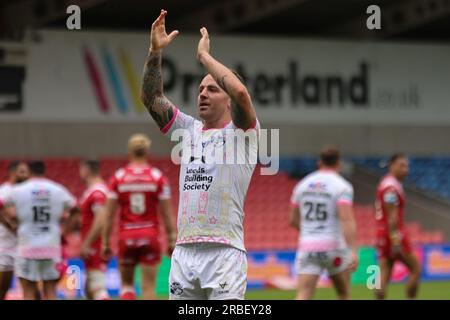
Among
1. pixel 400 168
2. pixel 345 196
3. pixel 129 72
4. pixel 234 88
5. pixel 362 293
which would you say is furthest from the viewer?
pixel 129 72

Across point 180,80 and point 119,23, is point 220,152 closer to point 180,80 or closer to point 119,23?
point 180,80

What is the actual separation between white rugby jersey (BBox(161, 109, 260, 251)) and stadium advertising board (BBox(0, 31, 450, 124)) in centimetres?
1766

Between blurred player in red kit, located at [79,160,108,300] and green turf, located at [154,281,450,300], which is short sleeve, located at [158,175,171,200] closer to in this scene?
blurred player in red kit, located at [79,160,108,300]

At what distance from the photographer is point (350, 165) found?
27375 millimetres

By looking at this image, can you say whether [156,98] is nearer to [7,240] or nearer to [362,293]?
[7,240]

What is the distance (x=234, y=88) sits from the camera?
6.33 meters

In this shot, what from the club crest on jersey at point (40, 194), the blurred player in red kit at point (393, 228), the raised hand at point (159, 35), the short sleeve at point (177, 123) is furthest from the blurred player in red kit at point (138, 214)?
the raised hand at point (159, 35)

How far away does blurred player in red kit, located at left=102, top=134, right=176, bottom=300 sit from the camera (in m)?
12.3

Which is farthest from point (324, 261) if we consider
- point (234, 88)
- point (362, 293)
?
point (362, 293)

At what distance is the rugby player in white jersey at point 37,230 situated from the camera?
12.2 meters

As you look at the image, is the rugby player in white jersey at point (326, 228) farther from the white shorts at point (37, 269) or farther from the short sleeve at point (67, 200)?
the white shorts at point (37, 269)

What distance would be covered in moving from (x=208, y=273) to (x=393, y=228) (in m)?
7.46

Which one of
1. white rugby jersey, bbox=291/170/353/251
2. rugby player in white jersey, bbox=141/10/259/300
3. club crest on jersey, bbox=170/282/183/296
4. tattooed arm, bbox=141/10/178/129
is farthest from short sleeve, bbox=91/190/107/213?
club crest on jersey, bbox=170/282/183/296
